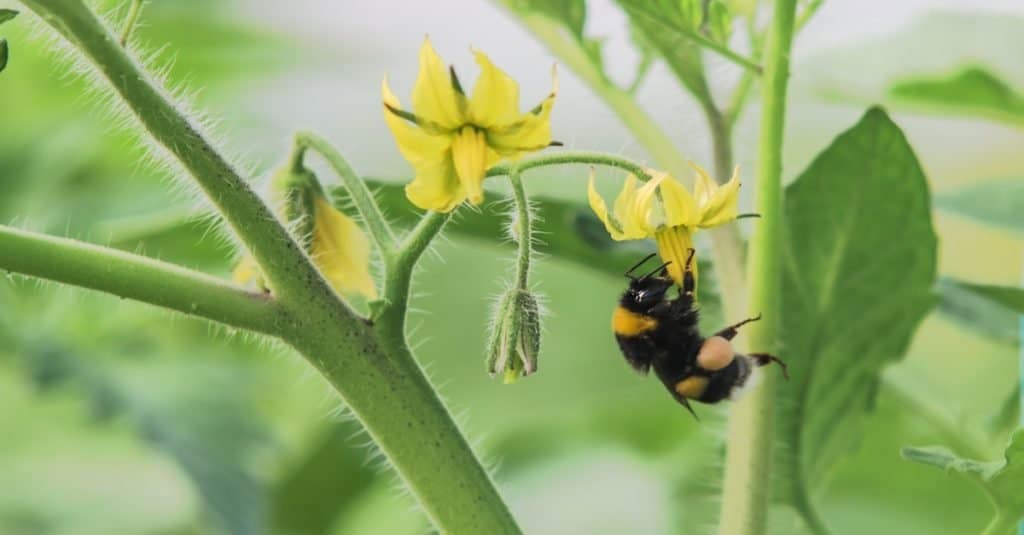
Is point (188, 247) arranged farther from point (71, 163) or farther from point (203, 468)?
point (71, 163)

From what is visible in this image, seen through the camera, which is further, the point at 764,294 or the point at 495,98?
the point at 764,294

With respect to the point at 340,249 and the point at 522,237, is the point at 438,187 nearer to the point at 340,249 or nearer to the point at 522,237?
the point at 522,237

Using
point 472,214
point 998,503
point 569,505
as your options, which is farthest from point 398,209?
point 569,505

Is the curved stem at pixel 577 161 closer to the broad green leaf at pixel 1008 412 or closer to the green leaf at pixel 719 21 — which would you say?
the green leaf at pixel 719 21

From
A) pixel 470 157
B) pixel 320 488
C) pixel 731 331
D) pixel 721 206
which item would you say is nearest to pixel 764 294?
pixel 731 331

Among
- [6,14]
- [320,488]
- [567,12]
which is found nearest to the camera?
[6,14]

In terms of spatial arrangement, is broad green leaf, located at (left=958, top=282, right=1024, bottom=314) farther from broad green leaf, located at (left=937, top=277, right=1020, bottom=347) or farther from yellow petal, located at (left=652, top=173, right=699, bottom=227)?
yellow petal, located at (left=652, top=173, right=699, bottom=227)
